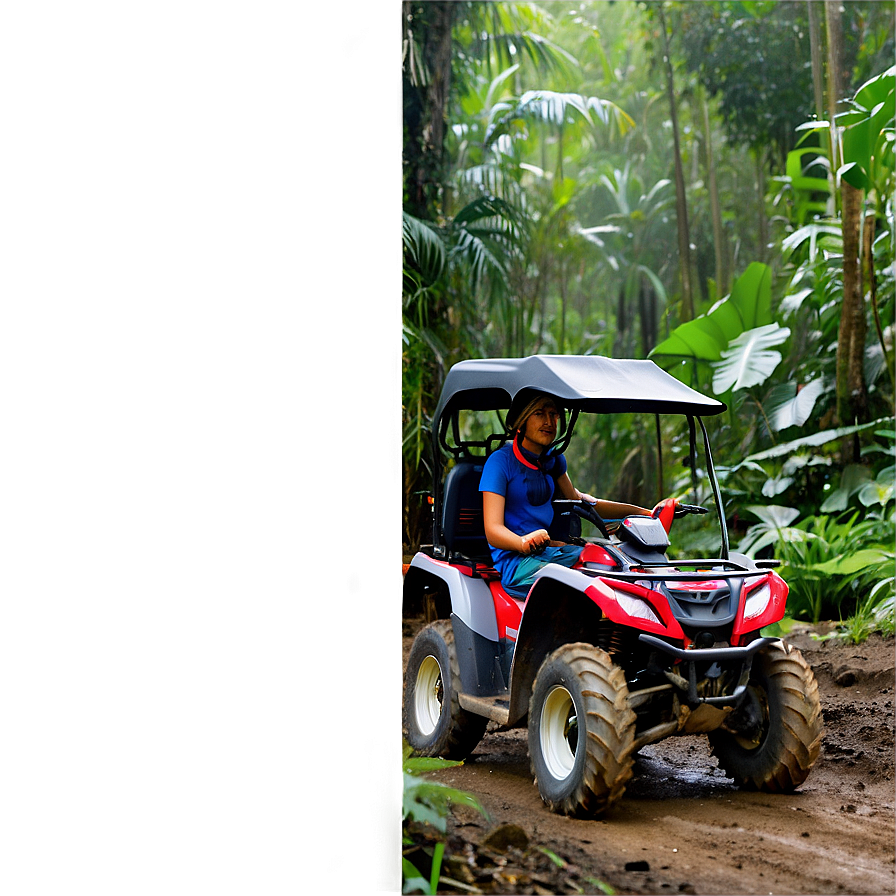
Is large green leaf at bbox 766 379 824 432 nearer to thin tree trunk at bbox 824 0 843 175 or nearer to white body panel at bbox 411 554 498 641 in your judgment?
thin tree trunk at bbox 824 0 843 175

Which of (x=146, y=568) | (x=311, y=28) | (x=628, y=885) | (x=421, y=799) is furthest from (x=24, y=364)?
(x=628, y=885)

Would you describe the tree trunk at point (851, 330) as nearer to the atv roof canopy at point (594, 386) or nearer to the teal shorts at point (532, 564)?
the atv roof canopy at point (594, 386)

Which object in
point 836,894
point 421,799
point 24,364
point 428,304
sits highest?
point 428,304

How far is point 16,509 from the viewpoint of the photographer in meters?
1.90

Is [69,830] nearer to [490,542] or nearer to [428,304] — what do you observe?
[490,542]

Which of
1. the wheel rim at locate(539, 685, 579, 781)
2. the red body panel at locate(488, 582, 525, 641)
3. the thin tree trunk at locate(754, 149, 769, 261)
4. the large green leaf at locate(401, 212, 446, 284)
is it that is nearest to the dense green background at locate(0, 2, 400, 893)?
the wheel rim at locate(539, 685, 579, 781)

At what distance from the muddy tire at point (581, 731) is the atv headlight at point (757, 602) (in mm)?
611

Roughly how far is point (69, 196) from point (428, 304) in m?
8.08

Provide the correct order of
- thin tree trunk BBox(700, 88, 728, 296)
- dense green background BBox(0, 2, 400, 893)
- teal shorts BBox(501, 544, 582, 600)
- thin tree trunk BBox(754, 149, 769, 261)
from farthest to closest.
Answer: thin tree trunk BBox(754, 149, 769, 261), thin tree trunk BBox(700, 88, 728, 296), teal shorts BBox(501, 544, 582, 600), dense green background BBox(0, 2, 400, 893)

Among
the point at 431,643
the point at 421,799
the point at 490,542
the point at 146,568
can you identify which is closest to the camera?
the point at 146,568

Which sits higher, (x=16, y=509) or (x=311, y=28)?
(x=311, y=28)

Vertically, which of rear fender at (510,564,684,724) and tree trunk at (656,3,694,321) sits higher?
tree trunk at (656,3,694,321)

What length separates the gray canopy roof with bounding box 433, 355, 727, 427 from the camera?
411 cm

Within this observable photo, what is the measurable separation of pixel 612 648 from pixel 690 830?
76 cm
